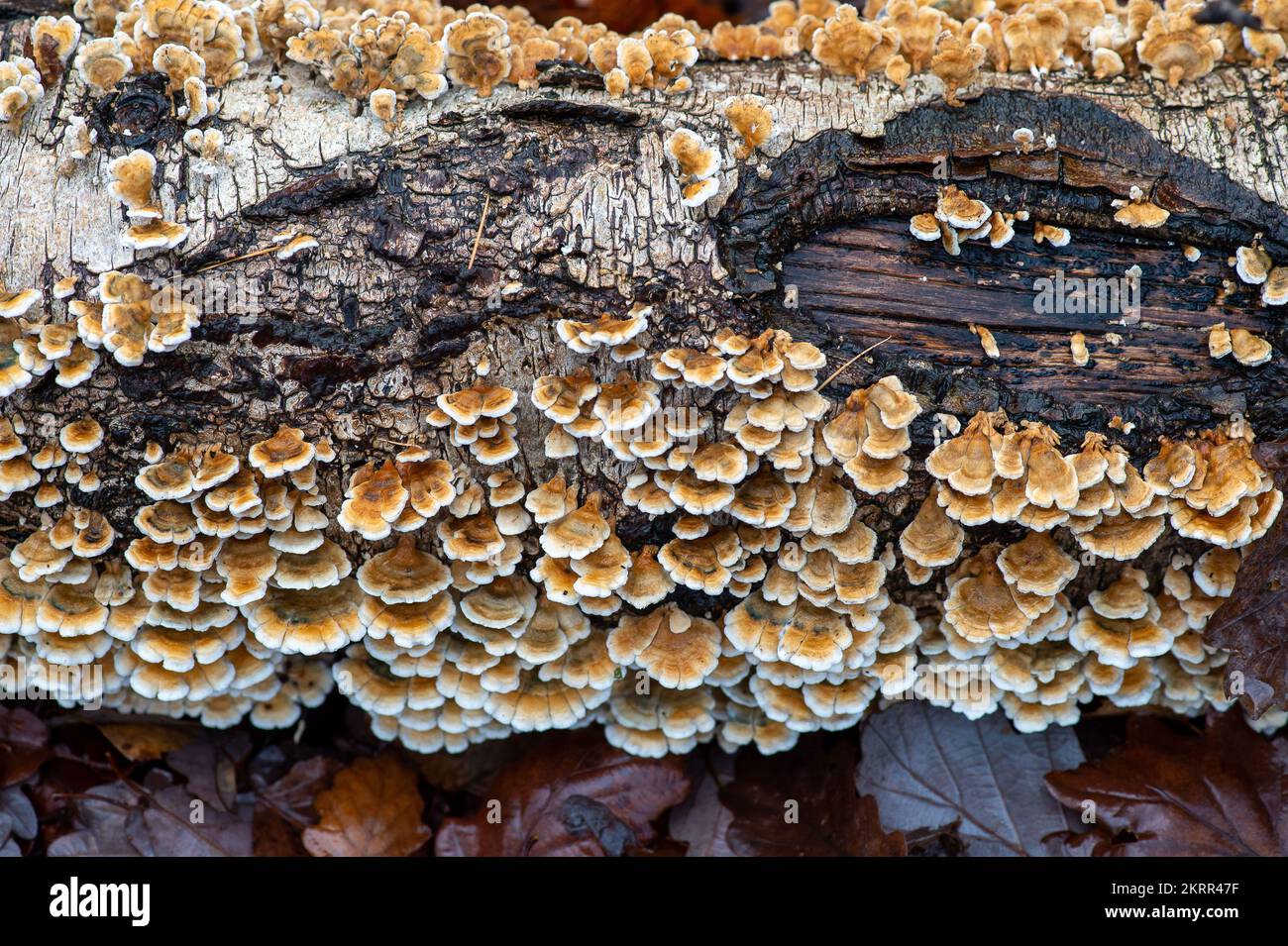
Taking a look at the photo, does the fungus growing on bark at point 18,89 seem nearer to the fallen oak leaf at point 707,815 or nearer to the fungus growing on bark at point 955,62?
the fungus growing on bark at point 955,62

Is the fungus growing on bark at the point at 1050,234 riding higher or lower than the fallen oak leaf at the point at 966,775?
higher

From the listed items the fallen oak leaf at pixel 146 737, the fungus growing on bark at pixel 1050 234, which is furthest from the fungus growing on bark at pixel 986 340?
the fallen oak leaf at pixel 146 737

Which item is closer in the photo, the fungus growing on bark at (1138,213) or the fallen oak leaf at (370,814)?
the fungus growing on bark at (1138,213)

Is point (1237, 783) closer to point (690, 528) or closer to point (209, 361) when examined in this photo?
point (690, 528)

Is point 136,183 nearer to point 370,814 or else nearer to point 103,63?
point 103,63

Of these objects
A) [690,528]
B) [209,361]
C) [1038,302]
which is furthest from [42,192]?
[1038,302]

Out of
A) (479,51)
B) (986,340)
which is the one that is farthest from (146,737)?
(986,340)

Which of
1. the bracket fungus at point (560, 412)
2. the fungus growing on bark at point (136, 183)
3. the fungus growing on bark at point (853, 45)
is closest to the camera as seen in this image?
the fungus growing on bark at point (136, 183)
